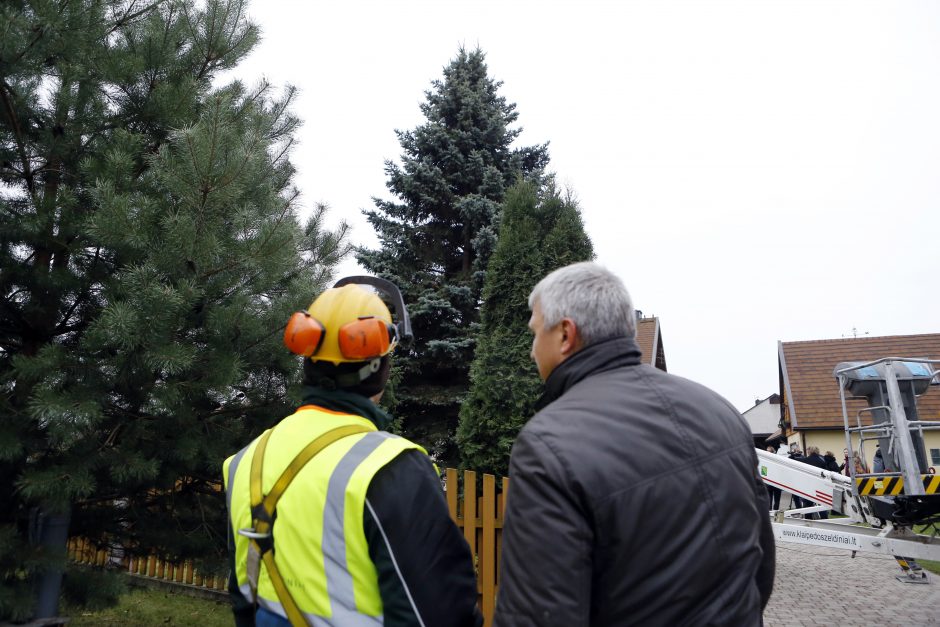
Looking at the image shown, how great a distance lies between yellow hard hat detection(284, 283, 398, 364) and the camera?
6.39 feet

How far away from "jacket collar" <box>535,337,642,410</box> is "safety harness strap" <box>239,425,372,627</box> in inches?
23.1

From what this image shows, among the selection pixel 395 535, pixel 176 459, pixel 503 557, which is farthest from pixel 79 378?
pixel 503 557

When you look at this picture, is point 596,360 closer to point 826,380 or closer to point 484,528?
point 484,528

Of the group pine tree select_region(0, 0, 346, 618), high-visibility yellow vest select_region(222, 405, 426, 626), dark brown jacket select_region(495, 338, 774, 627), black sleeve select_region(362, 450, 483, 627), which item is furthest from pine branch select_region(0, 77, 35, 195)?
dark brown jacket select_region(495, 338, 774, 627)

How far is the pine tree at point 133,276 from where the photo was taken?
144 inches

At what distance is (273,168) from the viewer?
5.23 meters

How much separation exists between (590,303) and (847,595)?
10.3 m

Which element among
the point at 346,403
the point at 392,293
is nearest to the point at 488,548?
the point at 392,293

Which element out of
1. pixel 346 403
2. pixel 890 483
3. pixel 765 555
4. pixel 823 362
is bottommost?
pixel 890 483

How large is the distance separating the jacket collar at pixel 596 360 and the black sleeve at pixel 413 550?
18.4 inches

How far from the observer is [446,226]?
13.1 meters

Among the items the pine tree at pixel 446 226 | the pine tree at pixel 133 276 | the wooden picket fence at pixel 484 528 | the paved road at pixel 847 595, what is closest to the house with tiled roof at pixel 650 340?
the paved road at pixel 847 595

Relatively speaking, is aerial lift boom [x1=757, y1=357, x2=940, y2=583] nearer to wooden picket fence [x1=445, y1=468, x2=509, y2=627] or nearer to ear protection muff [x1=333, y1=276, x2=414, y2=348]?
wooden picket fence [x1=445, y1=468, x2=509, y2=627]

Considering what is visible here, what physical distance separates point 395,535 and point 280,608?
1.46 ft
